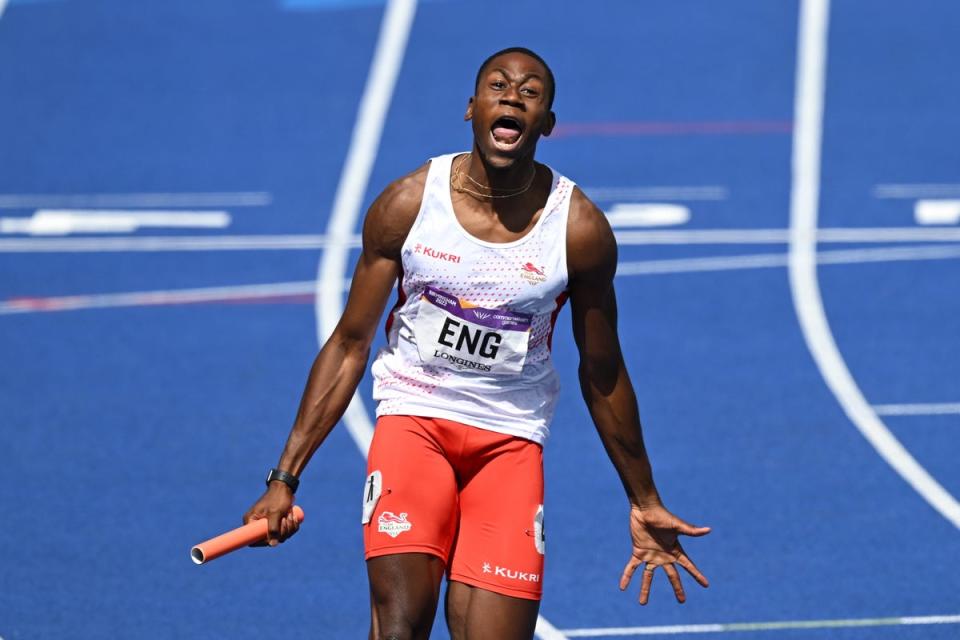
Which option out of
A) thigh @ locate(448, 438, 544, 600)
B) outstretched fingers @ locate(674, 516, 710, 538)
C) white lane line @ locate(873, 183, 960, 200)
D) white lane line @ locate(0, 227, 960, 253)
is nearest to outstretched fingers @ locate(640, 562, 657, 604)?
outstretched fingers @ locate(674, 516, 710, 538)

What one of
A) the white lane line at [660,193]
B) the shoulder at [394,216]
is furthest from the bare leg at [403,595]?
the white lane line at [660,193]

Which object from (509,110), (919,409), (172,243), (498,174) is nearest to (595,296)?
(498,174)

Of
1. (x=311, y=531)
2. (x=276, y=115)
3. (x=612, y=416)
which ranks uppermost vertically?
(x=276, y=115)

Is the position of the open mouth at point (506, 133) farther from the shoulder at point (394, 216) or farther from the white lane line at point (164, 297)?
the white lane line at point (164, 297)

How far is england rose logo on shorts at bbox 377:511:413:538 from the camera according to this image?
501 cm

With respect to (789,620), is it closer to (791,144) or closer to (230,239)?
(230,239)

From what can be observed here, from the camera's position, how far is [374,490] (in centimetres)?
509

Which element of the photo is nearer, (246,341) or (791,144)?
(246,341)

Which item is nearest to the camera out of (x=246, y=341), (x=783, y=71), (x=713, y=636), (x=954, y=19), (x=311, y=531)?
(x=713, y=636)

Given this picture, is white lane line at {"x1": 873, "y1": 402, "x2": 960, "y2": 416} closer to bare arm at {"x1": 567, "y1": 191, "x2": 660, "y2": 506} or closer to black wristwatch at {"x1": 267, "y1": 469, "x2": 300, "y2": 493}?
bare arm at {"x1": 567, "y1": 191, "x2": 660, "y2": 506}

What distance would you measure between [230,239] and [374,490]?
683 centimetres

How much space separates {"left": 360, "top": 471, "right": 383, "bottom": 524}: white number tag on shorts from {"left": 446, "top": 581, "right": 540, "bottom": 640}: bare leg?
1.05 ft

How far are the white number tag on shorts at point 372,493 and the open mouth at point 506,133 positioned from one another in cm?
102

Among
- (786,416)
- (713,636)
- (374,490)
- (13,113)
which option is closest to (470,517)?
(374,490)
